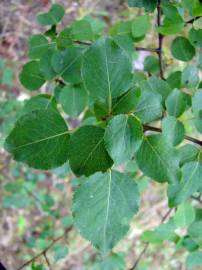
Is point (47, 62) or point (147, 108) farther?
point (47, 62)

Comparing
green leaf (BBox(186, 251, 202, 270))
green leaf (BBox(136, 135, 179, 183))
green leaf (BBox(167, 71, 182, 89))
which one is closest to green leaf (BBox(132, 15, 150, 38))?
green leaf (BBox(167, 71, 182, 89))

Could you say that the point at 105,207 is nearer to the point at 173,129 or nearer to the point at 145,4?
the point at 173,129

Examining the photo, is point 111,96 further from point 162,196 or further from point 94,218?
point 162,196

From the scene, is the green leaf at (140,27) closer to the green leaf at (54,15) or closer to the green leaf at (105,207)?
the green leaf at (54,15)

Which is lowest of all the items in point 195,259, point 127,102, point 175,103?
point 195,259

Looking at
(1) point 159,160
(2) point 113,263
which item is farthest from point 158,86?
(2) point 113,263

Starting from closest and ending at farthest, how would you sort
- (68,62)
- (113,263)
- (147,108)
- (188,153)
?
(147,108) < (188,153) < (68,62) < (113,263)
